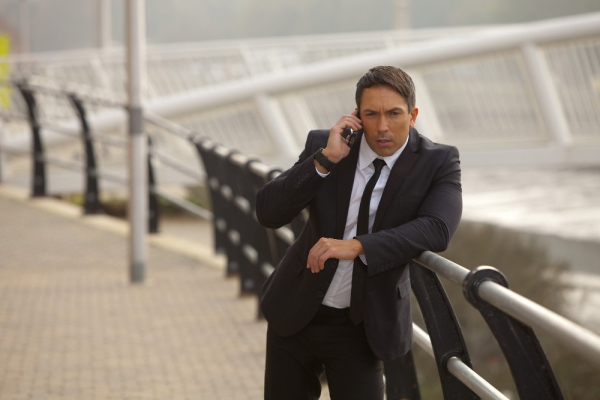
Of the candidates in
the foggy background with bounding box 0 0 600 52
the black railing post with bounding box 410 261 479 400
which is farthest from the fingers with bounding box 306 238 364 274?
the foggy background with bounding box 0 0 600 52

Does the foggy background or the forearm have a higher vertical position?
the forearm

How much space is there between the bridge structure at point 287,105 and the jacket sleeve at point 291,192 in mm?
5087

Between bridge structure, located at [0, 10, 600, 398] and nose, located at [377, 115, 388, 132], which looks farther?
bridge structure, located at [0, 10, 600, 398]

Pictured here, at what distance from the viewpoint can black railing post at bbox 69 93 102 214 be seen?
39.8 ft

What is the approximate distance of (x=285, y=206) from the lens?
3117 mm

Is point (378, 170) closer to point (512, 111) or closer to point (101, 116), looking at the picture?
point (512, 111)

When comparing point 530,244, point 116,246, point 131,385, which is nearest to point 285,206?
point 131,385

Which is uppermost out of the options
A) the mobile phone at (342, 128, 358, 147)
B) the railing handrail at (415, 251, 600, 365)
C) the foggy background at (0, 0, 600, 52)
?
the mobile phone at (342, 128, 358, 147)

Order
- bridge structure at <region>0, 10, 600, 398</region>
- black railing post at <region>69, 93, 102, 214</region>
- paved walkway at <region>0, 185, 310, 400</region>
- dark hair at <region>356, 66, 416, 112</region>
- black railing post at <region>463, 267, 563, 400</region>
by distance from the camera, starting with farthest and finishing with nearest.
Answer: bridge structure at <region>0, 10, 600, 398</region> < black railing post at <region>69, 93, 102, 214</region> < paved walkway at <region>0, 185, 310, 400</region> < dark hair at <region>356, 66, 416, 112</region> < black railing post at <region>463, 267, 563, 400</region>

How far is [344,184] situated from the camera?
3051 millimetres

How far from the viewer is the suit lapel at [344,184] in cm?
305

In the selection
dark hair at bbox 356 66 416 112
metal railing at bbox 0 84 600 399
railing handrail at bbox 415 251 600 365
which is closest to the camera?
railing handrail at bbox 415 251 600 365

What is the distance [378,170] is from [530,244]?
1837 centimetres

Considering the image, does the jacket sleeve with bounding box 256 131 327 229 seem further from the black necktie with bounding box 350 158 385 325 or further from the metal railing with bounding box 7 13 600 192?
the metal railing with bounding box 7 13 600 192
